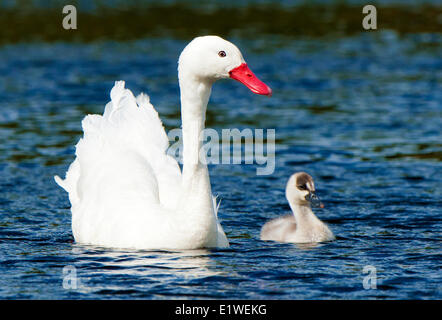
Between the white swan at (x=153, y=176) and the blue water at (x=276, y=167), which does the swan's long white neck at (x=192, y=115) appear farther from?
the blue water at (x=276, y=167)

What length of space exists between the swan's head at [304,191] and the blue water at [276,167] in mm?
627

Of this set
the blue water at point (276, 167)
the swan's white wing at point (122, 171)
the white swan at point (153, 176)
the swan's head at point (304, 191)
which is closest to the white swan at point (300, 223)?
the swan's head at point (304, 191)

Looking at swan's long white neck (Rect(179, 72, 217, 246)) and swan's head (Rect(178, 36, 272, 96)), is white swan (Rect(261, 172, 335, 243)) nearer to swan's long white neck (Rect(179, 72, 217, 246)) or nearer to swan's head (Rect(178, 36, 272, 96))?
swan's long white neck (Rect(179, 72, 217, 246))

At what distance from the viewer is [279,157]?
1606cm

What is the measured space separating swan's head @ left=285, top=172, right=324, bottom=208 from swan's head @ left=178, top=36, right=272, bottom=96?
7.73 feet

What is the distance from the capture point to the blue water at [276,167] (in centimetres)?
914

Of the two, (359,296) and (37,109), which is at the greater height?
(37,109)

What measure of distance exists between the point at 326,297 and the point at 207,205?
1957mm

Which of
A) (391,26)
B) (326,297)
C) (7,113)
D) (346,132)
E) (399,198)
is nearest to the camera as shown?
(326,297)

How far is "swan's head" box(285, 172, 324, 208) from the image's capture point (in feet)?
37.4

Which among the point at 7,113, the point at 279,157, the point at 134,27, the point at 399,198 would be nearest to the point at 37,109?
the point at 7,113

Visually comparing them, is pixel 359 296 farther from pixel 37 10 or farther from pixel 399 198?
pixel 37 10

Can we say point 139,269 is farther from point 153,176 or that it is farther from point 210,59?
point 210,59

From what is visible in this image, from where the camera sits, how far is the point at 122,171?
10852mm
